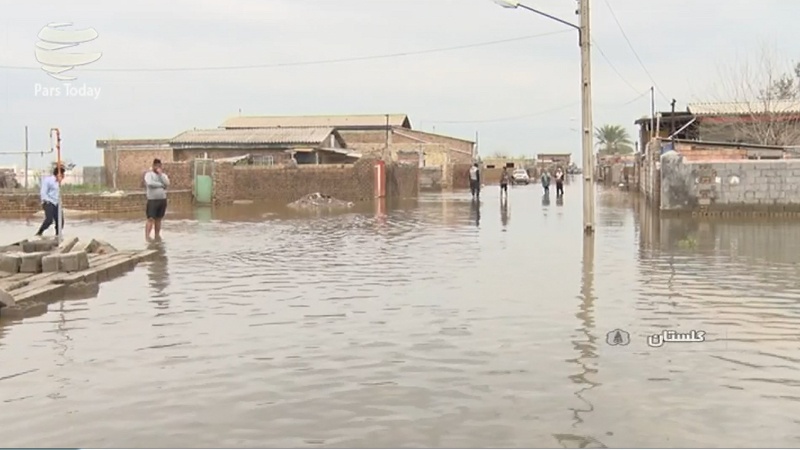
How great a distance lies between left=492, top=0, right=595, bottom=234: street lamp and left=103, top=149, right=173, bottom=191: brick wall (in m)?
32.3

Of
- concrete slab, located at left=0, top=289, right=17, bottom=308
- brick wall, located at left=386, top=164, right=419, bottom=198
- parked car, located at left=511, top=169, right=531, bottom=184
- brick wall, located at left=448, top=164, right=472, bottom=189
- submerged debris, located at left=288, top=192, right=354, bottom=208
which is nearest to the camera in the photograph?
concrete slab, located at left=0, top=289, right=17, bottom=308

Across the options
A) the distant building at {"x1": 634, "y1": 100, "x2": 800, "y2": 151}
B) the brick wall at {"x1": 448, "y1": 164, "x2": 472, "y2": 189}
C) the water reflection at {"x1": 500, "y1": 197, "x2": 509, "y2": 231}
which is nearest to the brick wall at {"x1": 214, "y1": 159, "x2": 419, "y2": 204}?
the water reflection at {"x1": 500, "y1": 197, "x2": 509, "y2": 231}

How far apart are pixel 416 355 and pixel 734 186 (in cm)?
1859

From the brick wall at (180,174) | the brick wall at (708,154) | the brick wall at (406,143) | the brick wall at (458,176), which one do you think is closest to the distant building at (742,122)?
the brick wall at (708,154)

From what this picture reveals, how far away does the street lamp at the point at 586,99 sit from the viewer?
18.4 m

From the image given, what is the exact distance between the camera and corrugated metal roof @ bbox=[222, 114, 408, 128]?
7162cm

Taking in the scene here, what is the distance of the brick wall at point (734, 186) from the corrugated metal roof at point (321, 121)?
4882cm

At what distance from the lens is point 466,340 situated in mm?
7809

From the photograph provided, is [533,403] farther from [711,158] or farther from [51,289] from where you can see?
[711,158]

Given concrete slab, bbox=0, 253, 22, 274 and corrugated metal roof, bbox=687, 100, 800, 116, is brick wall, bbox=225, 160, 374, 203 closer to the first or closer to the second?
corrugated metal roof, bbox=687, 100, 800, 116

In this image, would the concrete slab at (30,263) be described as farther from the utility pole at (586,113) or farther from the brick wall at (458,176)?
the brick wall at (458,176)

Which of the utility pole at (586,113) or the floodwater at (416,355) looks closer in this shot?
the floodwater at (416,355)

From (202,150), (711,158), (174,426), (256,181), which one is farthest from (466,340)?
(202,150)

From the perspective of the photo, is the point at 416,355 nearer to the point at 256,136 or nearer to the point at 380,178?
the point at 380,178
